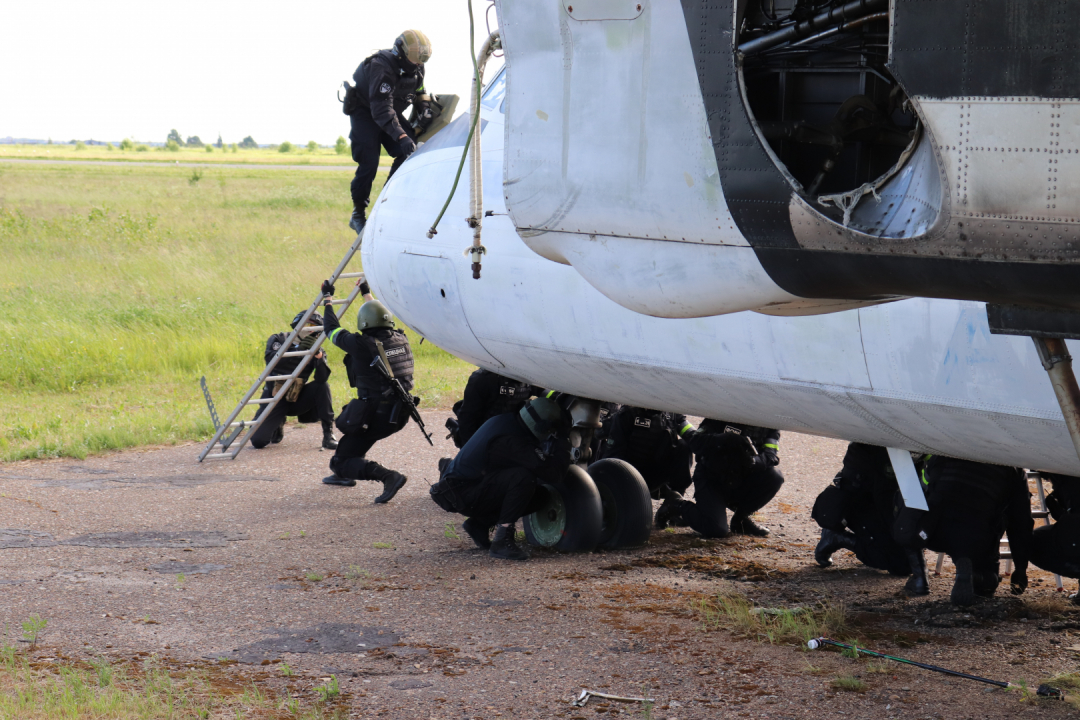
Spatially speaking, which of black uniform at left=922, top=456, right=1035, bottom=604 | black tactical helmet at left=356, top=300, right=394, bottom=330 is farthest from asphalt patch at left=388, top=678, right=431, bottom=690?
black tactical helmet at left=356, top=300, right=394, bottom=330

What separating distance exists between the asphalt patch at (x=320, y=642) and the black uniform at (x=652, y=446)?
3360mm

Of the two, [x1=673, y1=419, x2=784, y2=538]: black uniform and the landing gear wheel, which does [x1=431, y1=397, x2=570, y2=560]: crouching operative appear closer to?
the landing gear wheel

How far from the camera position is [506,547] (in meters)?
8.48

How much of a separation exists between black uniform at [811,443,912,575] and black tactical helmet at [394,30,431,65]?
5.10 metres

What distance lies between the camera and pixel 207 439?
13234mm

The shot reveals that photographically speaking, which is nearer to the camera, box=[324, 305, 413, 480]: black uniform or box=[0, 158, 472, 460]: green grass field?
box=[324, 305, 413, 480]: black uniform

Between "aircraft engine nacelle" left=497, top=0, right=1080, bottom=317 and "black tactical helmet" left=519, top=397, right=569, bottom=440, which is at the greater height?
"aircraft engine nacelle" left=497, top=0, right=1080, bottom=317

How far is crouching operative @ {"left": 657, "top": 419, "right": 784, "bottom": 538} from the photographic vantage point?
883cm

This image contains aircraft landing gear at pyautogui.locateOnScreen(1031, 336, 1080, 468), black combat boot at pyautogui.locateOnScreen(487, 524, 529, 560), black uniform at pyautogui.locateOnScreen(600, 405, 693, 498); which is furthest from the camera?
black uniform at pyautogui.locateOnScreen(600, 405, 693, 498)

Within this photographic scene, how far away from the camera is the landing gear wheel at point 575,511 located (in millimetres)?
8477

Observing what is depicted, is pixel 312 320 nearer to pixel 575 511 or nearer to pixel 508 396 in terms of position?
pixel 508 396

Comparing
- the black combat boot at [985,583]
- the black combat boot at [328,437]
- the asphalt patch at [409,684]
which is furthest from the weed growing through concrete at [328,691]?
the black combat boot at [328,437]

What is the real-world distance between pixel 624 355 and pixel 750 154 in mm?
3087

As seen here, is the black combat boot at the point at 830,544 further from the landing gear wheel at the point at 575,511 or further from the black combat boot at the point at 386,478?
the black combat boot at the point at 386,478
